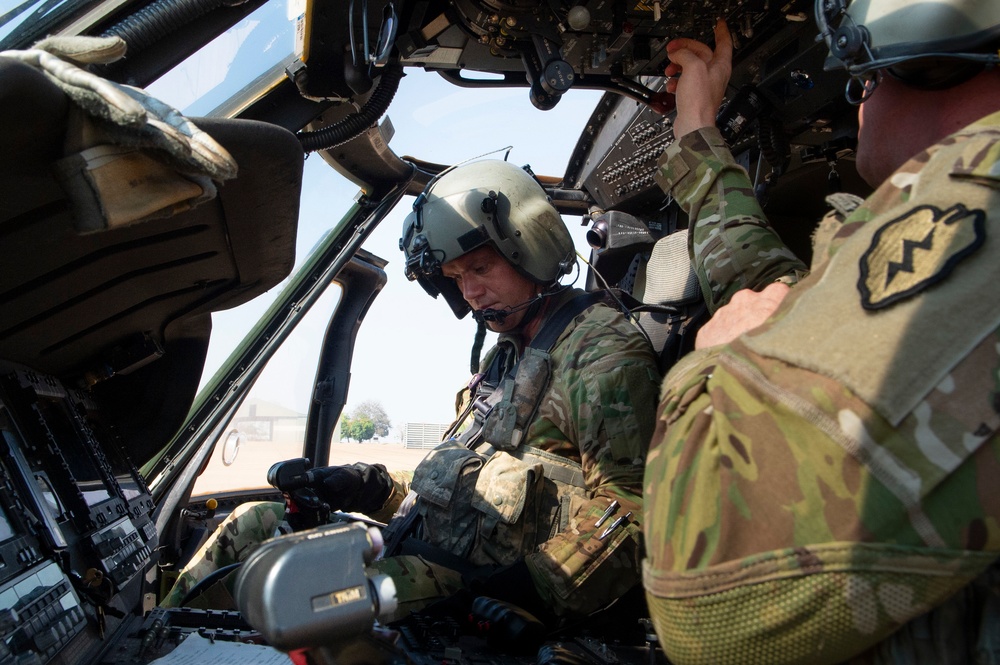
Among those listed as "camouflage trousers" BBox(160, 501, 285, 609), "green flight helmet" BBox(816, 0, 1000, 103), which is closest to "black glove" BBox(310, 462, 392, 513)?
"camouflage trousers" BBox(160, 501, 285, 609)

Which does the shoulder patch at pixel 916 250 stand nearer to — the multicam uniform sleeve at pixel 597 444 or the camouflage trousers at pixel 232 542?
the multicam uniform sleeve at pixel 597 444

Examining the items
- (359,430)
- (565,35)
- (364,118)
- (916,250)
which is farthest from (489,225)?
(359,430)

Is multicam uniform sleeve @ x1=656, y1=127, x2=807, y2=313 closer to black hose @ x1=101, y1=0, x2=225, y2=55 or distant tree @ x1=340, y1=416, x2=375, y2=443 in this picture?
black hose @ x1=101, y1=0, x2=225, y2=55

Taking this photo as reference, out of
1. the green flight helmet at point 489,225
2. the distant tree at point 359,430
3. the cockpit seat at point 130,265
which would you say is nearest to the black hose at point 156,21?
the cockpit seat at point 130,265

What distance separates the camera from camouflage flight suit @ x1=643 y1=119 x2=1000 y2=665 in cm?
69

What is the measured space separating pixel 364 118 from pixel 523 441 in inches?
41.1

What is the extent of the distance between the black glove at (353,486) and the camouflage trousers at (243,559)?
0.58 feet

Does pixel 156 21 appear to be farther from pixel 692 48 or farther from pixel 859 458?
pixel 859 458

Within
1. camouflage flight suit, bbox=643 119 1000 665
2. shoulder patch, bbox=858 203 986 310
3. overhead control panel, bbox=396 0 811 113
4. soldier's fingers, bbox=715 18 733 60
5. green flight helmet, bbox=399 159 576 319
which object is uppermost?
overhead control panel, bbox=396 0 811 113

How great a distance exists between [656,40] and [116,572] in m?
1.85

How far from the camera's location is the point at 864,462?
0.70 m

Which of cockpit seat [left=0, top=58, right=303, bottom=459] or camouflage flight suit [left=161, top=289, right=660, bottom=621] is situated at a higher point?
cockpit seat [left=0, top=58, right=303, bottom=459]

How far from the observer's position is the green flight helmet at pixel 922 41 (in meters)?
0.92

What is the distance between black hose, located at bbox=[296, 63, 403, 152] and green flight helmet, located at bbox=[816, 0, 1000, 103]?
1.32 metres
